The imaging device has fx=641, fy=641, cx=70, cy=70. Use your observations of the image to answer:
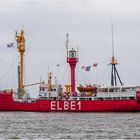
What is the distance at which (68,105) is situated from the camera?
9331cm

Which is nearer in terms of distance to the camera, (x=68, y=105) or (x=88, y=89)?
(x=68, y=105)

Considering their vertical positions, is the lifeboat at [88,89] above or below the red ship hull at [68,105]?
above

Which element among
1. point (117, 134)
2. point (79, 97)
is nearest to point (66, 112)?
point (79, 97)

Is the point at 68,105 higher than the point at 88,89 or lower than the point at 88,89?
lower

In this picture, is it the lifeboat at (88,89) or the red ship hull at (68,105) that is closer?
the red ship hull at (68,105)

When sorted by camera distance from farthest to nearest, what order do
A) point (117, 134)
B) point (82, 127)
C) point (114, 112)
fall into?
point (114, 112) → point (82, 127) → point (117, 134)

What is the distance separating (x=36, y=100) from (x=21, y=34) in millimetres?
10453

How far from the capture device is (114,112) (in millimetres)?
90188

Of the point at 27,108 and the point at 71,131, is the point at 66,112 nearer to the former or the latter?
the point at 27,108

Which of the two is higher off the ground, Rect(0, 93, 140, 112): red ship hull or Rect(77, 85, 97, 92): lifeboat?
Rect(77, 85, 97, 92): lifeboat

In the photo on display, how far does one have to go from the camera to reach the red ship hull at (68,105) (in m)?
90.8

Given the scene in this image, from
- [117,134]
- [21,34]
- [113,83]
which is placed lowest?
[117,134]

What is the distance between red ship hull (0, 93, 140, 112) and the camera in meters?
90.8

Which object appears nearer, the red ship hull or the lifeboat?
the red ship hull
